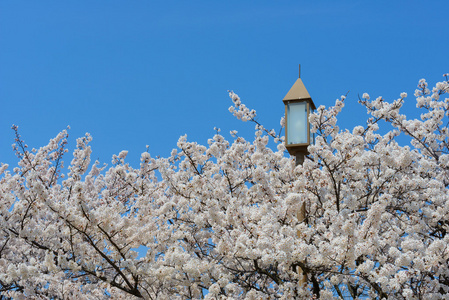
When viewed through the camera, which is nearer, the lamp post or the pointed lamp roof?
the lamp post

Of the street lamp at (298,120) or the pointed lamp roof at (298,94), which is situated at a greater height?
the pointed lamp roof at (298,94)

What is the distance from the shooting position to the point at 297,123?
747 centimetres

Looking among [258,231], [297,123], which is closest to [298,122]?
[297,123]

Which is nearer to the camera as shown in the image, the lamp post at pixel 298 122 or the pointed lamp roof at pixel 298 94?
the lamp post at pixel 298 122

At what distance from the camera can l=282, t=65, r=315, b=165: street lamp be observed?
23.9 feet

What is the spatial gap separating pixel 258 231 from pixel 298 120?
1843 millimetres

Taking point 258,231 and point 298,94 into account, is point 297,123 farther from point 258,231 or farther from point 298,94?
point 258,231

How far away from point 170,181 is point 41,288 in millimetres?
2612

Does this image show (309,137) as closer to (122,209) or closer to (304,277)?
(304,277)

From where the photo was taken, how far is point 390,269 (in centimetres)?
621

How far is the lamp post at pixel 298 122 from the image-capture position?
7.27m

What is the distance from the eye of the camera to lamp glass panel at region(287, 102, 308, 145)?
24.0ft

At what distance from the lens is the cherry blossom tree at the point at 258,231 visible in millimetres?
6406

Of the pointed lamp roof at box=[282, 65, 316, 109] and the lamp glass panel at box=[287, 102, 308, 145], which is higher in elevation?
the pointed lamp roof at box=[282, 65, 316, 109]
